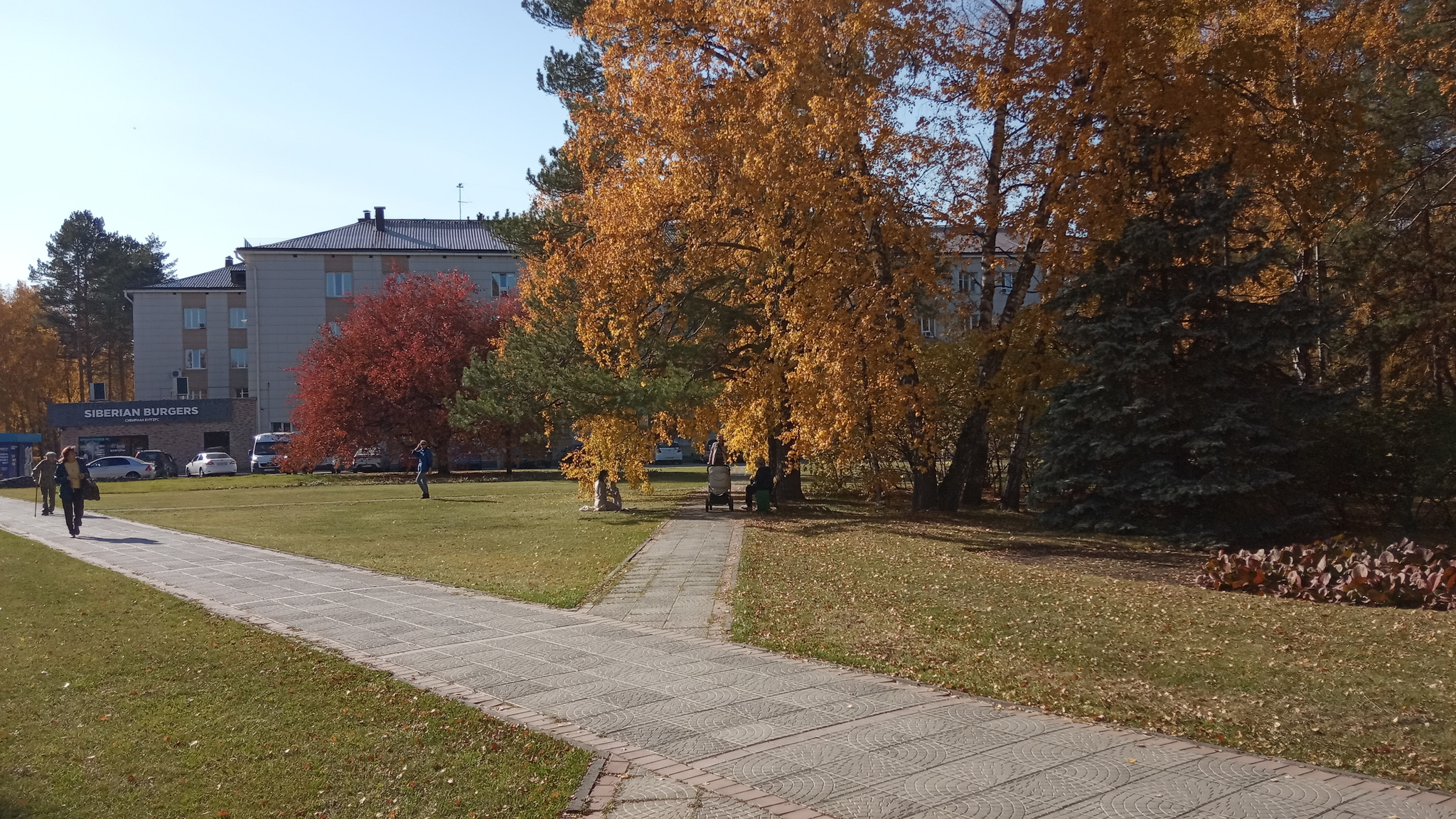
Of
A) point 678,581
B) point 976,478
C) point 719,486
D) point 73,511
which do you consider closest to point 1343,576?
point 678,581

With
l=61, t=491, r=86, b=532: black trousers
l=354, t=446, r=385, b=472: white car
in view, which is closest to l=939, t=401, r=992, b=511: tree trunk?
l=61, t=491, r=86, b=532: black trousers

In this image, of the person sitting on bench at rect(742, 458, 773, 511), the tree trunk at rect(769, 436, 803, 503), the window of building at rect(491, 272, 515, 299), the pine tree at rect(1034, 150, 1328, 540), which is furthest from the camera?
the window of building at rect(491, 272, 515, 299)

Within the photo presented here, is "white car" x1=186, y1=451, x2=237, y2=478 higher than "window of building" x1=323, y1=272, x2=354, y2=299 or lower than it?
lower

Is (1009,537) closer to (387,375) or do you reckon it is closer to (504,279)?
(387,375)

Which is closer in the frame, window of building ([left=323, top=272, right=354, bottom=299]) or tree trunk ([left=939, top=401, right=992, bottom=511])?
tree trunk ([left=939, top=401, right=992, bottom=511])

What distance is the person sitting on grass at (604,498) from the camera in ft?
79.9

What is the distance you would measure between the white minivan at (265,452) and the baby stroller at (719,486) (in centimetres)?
3726

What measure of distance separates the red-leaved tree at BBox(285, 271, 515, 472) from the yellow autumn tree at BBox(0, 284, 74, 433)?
35371mm

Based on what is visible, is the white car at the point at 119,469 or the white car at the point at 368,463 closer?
the white car at the point at 119,469

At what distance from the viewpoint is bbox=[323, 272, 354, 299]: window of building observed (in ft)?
201

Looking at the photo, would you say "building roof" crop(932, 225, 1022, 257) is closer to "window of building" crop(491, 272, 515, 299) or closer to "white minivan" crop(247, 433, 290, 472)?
"white minivan" crop(247, 433, 290, 472)

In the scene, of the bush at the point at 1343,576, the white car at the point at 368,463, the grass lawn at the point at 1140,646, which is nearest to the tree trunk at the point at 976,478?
the grass lawn at the point at 1140,646

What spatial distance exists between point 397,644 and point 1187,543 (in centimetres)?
1344

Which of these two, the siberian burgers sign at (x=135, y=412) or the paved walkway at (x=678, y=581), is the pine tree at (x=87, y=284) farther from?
the paved walkway at (x=678, y=581)
